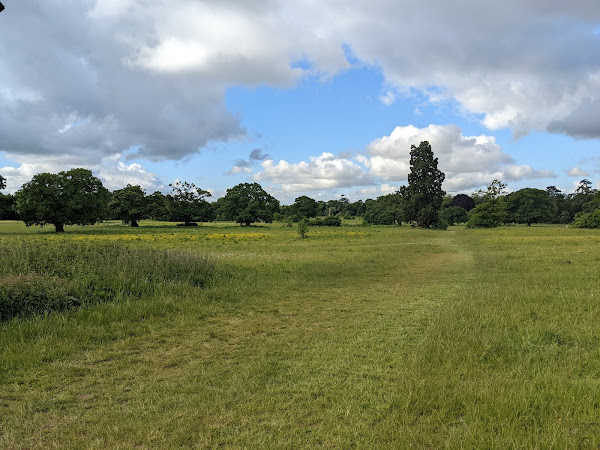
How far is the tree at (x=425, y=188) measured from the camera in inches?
2402

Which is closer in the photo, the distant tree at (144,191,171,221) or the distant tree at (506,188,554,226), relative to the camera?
the distant tree at (144,191,171,221)

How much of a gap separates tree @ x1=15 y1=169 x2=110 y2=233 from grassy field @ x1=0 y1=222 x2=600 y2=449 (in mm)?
47382

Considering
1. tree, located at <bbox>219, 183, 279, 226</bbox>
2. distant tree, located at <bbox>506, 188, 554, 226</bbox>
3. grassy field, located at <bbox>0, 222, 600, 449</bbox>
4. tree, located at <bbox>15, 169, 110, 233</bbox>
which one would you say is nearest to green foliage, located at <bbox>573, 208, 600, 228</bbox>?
distant tree, located at <bbox>506, 188, 554, 226</bbox>

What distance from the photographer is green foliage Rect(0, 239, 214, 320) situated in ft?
25.7

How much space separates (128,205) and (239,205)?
21.2 m

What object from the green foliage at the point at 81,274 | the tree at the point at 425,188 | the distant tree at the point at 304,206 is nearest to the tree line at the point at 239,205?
the tree at the point at 425,188

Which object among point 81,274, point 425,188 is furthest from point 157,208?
point 81,274

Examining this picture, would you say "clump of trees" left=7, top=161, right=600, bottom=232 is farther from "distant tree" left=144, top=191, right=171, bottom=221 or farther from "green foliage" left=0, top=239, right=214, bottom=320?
"green foliage" left=0, top=239, right=214, bottom=320

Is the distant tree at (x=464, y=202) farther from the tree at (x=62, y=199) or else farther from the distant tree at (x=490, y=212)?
the tree at (x=62, y=199)

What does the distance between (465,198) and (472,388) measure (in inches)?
5652

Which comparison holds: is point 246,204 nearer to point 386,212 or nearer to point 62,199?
point 62,199

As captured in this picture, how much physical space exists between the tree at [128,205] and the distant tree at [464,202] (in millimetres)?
109339

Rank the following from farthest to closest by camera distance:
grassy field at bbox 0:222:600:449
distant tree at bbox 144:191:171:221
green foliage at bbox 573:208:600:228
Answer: distant tree at bbox 144:191:171:221, green foliage at bbox 573:208:600:228, grassy field at bbox 0:222:600:449

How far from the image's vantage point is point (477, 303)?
8961mm
